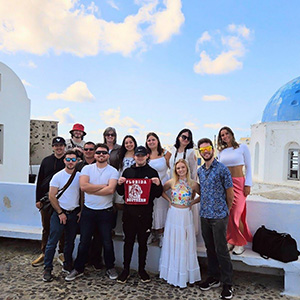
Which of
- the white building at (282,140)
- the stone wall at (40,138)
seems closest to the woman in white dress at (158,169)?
the stone wall at (40,138)

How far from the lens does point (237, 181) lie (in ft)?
12.6

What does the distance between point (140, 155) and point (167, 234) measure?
1160 mm

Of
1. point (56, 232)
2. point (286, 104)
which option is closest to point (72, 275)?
point (56, 232)

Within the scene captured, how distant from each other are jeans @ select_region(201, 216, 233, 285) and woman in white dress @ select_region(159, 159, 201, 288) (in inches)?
9.4

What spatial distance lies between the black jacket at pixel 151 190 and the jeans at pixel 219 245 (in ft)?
2.37

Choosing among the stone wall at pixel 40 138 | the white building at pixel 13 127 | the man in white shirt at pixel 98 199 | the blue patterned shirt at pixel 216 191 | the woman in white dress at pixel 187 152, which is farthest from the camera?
the stone wall at pixel 40 138

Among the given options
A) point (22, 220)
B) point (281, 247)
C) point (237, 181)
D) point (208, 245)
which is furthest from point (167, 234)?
point (22, 220)

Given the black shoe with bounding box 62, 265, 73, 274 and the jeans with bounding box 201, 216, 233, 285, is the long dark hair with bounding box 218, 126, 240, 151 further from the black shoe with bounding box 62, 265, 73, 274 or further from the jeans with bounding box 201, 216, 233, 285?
the black shoe with bounding box 62, 265, 73, 274

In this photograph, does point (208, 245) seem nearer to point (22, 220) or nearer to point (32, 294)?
point (32, 294)

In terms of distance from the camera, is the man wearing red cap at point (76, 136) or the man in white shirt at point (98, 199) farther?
the man wearing red cap at point (76, 136)

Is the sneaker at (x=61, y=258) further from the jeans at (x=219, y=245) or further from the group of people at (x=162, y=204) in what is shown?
the jeans at (x=219, y=245)

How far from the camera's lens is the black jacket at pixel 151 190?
375 centimetres

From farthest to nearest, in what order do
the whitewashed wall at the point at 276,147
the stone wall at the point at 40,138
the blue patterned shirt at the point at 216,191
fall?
the whitewashed wall at the point at 276,147, the stone wall at the point at 40,138, the blue patterned shirt at the point at 216,191

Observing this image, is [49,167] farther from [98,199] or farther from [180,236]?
[180,236]
